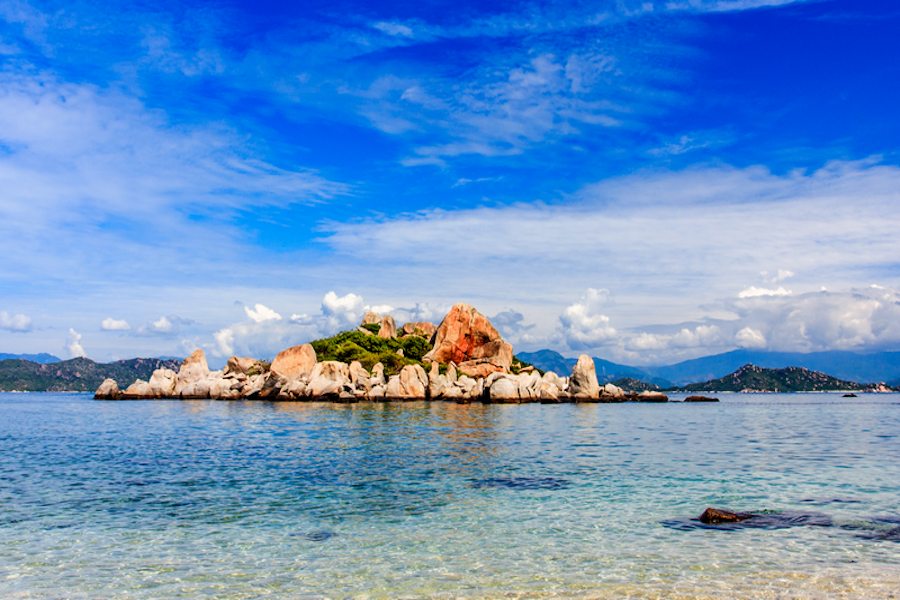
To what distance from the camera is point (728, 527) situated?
1287 centimetres

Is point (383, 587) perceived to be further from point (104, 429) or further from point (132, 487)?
point (104, 429)

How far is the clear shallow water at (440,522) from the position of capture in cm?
966

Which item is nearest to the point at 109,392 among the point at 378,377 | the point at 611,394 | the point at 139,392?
the point at 139,392

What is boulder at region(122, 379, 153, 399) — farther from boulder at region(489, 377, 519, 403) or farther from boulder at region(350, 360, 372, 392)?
boulder at region(489, 377, 519, 403)

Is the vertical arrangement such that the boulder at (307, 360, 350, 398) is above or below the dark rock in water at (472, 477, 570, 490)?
above

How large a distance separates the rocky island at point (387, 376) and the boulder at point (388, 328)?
318 inches

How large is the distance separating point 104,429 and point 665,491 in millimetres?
37518

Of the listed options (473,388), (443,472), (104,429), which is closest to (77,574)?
(443,472)

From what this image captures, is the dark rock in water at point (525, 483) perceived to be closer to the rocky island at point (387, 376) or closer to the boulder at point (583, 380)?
the rocky island at point (387, 376)

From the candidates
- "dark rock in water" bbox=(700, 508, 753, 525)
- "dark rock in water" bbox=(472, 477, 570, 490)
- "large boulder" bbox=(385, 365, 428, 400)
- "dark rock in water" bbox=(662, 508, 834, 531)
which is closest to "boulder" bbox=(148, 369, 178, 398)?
"large boulder" bbox=(385, 365, 428, 400)

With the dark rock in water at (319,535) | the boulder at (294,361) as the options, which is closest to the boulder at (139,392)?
the boulder at (294,361)

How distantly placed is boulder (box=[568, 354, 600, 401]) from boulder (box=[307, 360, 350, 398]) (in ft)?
108

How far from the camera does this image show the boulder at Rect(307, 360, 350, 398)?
74625 millimetres

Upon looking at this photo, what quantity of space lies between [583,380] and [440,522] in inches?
2834
